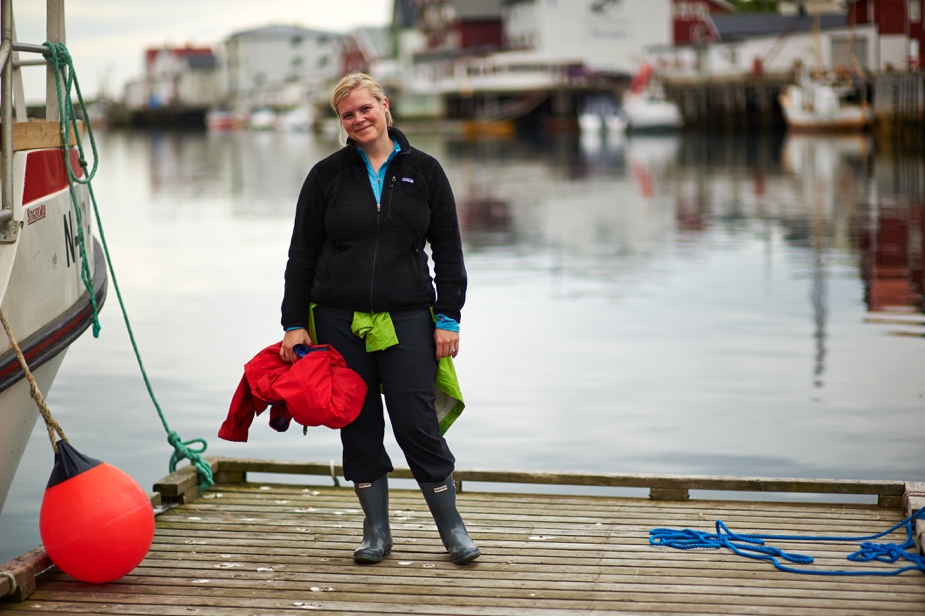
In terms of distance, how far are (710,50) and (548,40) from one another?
11.4 metres

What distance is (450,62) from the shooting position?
8669 cm

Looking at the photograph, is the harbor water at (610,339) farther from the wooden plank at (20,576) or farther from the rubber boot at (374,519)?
the rubber boot at (374,519)

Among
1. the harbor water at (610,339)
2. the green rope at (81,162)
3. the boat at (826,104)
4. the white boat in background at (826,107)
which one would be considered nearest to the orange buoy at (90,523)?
the green rope at (81,162)

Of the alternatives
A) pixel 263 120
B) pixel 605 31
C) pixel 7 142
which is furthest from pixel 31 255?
pixel 263 120

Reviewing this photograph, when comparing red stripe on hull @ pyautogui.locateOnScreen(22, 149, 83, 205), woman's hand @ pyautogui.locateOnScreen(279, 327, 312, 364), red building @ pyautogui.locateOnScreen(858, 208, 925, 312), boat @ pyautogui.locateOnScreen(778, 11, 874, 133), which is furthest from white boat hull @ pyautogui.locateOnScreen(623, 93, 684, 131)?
woman's hand @ pyautogui.locateOnScreen(279, 327, 312, 364)

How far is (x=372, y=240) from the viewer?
14.7 feet

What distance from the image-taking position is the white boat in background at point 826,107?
56.1m

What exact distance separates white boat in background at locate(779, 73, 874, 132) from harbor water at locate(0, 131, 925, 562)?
31.4m

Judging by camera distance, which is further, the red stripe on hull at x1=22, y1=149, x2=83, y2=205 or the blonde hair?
the red stripe on hull at x1=22, y1=149, x2=83, y2=205

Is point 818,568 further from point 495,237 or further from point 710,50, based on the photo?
point 710,50

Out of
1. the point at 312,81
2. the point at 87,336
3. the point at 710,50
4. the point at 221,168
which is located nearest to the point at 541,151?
the point at 221,168

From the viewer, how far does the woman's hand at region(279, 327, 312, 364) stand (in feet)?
15.0

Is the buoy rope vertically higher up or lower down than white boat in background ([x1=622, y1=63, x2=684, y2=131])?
lower down

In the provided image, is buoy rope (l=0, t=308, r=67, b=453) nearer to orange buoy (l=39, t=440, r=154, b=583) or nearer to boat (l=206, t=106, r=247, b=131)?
orange buoy (l=39, t=440, r=154, b=583)
